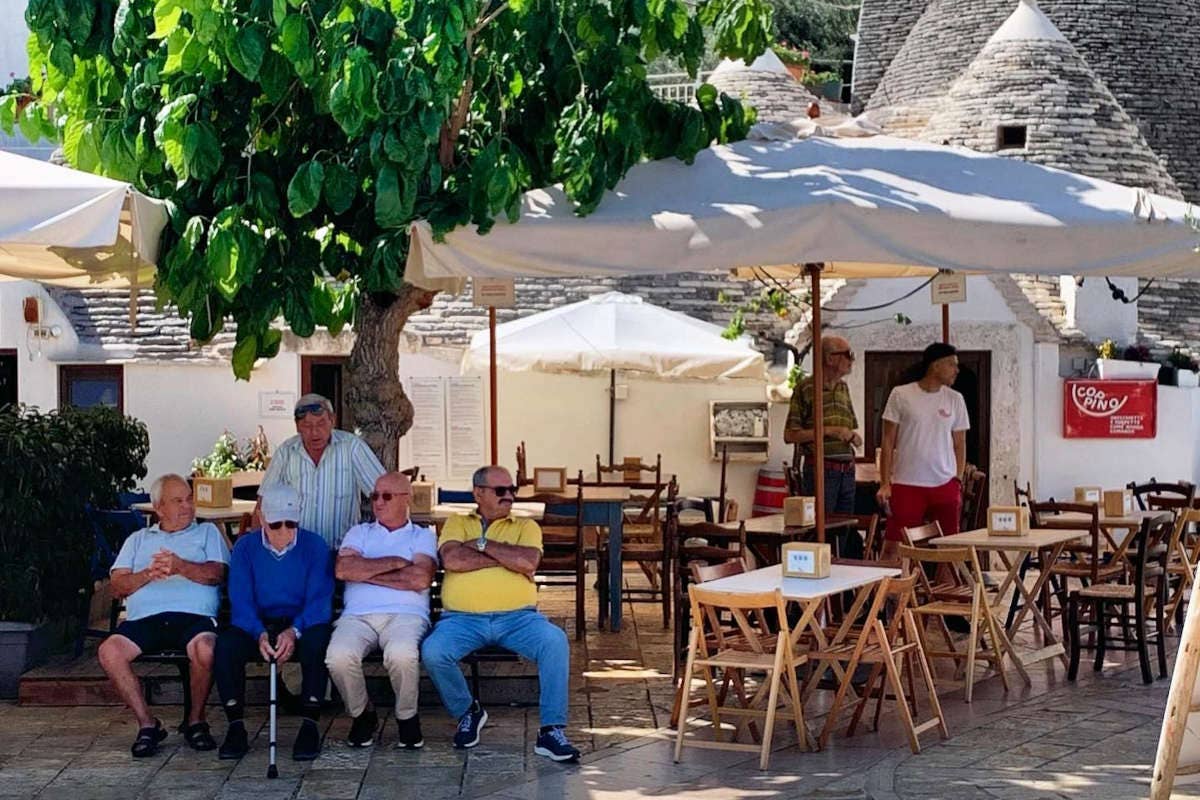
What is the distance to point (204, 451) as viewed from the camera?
18.0m

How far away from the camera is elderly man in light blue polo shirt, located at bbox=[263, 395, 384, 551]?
8.53m

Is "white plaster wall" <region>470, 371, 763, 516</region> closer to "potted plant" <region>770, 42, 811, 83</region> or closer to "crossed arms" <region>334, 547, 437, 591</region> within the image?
"crossed arms" <region>334, 547, 437, 591</region>

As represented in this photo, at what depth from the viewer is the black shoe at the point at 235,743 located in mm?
7641

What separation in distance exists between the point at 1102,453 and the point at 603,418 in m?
5.08

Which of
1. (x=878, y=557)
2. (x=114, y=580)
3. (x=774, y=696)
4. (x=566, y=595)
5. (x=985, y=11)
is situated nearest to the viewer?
(x=774, y=696)

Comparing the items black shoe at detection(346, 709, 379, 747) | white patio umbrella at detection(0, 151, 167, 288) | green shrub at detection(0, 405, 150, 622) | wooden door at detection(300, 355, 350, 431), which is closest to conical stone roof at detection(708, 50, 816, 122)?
wooden door at detection(300, 355, 350, 431)

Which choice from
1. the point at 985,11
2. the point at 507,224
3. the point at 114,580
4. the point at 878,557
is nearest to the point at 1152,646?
the point at 878,557

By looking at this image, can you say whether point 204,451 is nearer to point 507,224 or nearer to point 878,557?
point 878,557

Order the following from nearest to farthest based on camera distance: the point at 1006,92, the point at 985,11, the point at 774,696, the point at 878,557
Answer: the point at 774,696 < the point at 878,557 < the point at 1006,92 < the point at 985,11

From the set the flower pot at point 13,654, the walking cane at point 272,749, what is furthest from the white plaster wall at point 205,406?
the walking cane at point 272,749

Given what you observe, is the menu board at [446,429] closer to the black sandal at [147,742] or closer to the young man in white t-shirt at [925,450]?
the young man in white t-shirt at [925,450]

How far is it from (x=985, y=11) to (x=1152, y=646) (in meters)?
24.4

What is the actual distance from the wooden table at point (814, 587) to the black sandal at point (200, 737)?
2.18 metres

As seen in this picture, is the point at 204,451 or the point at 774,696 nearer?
the point at 774,696
